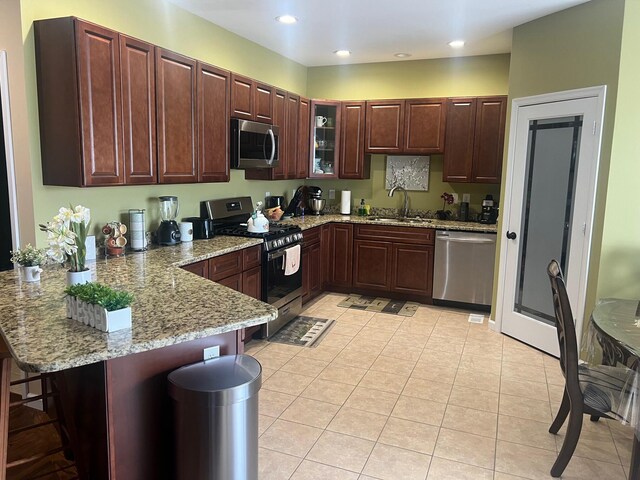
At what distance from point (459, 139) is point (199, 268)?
3353 millimetres

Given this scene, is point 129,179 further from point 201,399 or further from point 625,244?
point 625,244

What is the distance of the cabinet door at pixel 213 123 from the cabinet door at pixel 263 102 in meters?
0.46

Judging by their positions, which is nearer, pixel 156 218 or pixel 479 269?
pixel 156 218

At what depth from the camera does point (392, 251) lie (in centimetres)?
540

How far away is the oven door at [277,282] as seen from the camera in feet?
13.5

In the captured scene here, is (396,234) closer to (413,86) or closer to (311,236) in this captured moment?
(311,236)

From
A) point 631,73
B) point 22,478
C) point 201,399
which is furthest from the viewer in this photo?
point 631,73

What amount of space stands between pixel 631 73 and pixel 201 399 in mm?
3518

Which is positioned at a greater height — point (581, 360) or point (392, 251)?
point (392, 251)

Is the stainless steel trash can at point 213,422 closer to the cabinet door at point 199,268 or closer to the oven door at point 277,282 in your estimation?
the cabinet door at point 199,268

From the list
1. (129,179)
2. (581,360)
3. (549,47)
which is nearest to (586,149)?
(549,47)

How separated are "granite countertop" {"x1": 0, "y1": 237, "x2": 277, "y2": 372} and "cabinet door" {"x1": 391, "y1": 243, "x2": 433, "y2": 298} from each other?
2997 millimetres

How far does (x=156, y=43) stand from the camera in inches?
144

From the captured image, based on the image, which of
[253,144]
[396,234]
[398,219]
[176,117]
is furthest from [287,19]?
[398,219]
